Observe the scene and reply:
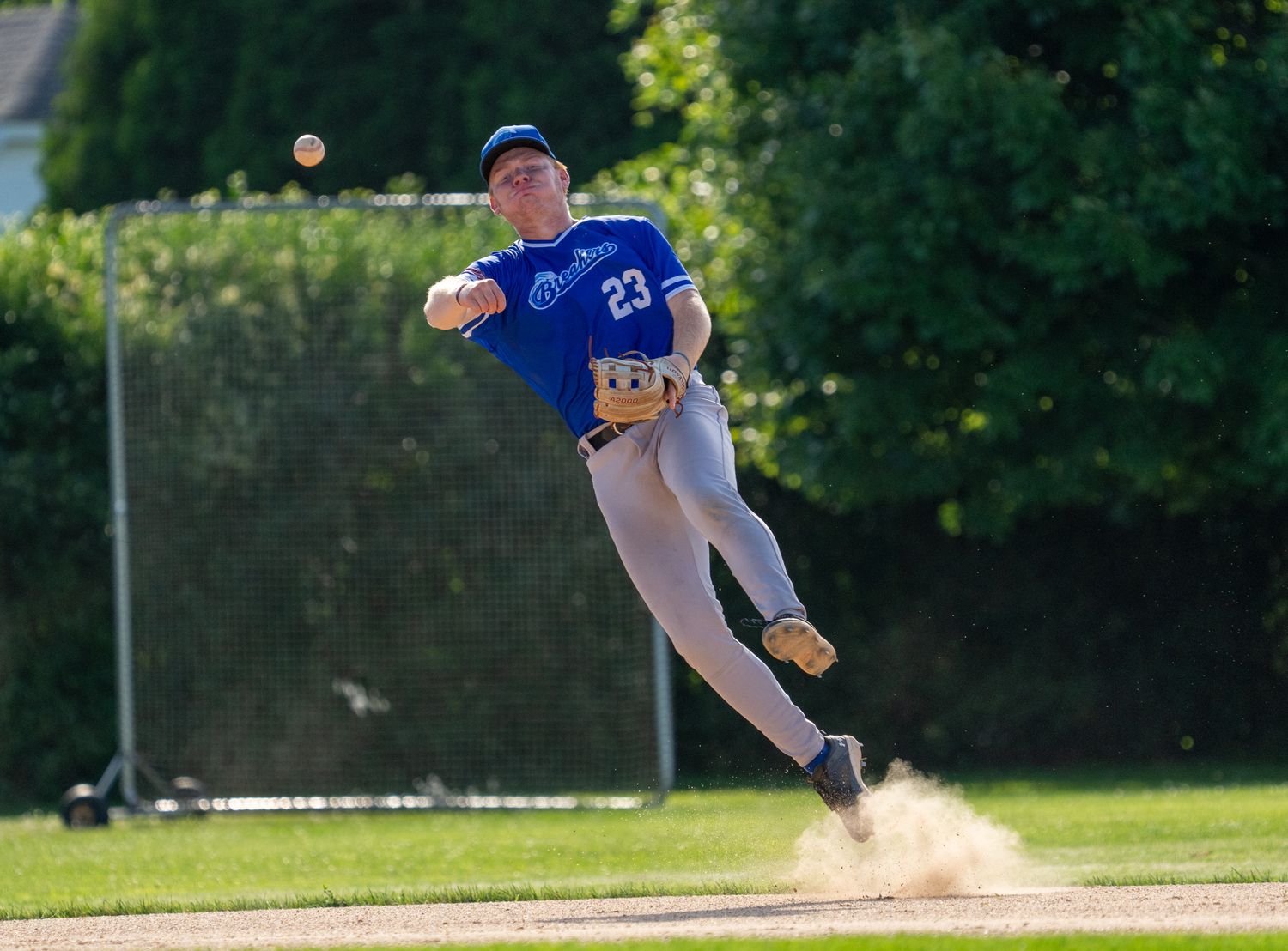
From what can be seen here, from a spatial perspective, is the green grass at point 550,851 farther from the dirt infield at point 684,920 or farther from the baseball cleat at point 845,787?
the baseball cleat at point 845,787

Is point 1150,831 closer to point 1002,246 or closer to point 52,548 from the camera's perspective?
point 1002,246

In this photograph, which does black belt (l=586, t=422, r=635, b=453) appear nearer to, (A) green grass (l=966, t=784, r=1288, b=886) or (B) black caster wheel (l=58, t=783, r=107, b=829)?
(A) green grass (l=966, t=784, r=1288, b=886)

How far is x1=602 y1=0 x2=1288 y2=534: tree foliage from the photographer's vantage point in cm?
1112

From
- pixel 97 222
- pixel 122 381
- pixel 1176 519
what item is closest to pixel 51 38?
pixel 97 222

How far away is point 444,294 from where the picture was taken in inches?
237

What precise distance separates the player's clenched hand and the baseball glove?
15.4 inches

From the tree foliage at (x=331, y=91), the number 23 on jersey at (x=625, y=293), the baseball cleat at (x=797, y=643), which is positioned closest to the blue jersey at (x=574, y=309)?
the number 23 on jersey at (x=625, y=293)

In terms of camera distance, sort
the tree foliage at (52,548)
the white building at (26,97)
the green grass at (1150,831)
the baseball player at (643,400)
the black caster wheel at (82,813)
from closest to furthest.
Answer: the baseball player at (643,400), the green grass at (1150,831), the black caster wheel at (82,813), the tree foliage at (52,548), the white building at (26,97)

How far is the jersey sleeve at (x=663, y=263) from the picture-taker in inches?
252

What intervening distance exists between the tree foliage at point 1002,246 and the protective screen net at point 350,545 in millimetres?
2009

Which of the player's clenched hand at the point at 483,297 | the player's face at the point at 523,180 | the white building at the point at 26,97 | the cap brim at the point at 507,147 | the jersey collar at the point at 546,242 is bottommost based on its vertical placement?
the player's clenched hand at the point at 483,297

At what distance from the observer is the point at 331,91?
26141 mm

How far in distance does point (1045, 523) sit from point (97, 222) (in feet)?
28.6

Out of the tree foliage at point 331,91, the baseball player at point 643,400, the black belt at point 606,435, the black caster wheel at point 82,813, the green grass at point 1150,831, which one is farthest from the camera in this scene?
the tree foliage at point 331,91
